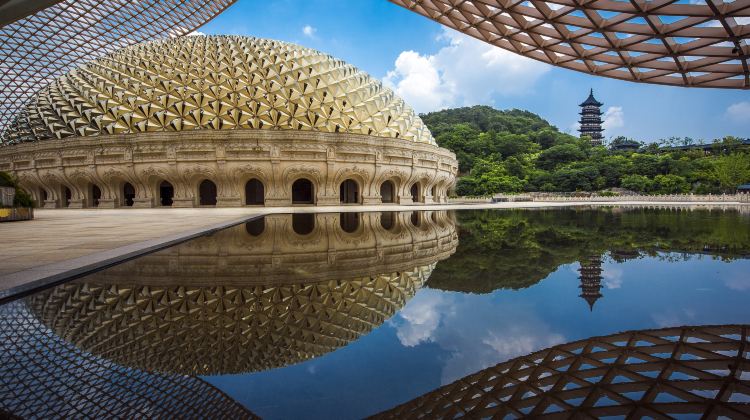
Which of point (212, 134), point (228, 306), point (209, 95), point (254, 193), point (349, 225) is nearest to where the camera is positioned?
point (228, 306)

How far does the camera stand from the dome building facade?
32.9m

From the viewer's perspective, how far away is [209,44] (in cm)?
4050

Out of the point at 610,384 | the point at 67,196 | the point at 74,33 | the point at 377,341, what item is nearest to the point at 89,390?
the point at 377,341

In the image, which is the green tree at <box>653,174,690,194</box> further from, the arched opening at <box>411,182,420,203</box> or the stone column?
the stone column

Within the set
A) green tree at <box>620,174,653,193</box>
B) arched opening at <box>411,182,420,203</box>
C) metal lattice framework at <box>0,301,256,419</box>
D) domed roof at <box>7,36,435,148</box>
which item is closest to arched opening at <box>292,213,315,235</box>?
metal lattice framework at <box>0,301,256,419</box>

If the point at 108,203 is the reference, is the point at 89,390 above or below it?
→ below

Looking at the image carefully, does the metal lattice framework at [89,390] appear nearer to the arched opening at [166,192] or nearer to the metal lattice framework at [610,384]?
the metal lattice framework at [610,384]

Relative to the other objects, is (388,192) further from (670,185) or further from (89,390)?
(670,185)

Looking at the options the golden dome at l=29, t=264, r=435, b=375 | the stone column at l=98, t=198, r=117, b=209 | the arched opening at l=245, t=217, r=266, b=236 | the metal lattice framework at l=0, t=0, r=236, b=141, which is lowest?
the golden dome at l=29, t=264, r=435, b=375

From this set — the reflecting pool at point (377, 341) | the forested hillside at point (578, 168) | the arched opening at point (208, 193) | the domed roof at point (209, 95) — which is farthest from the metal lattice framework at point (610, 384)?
the forested hillside at point (578, 168)

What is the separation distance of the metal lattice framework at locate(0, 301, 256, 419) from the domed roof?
32.8m

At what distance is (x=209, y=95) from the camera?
35.2m

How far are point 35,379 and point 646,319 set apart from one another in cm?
584

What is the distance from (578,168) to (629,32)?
6009 cm
